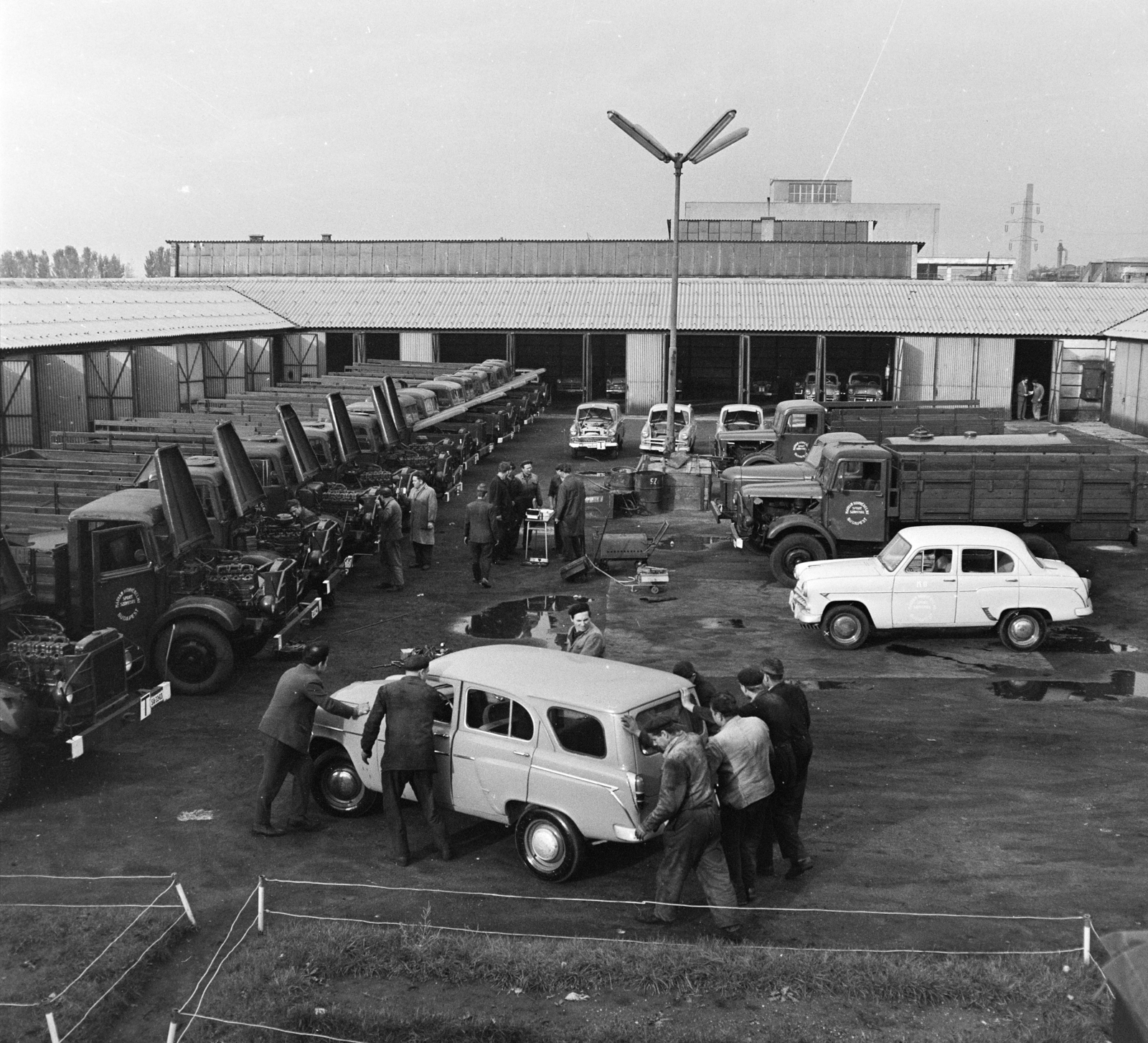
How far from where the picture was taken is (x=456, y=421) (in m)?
33.4

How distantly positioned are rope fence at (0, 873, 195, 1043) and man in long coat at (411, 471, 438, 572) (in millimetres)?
11363

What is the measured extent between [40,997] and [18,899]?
1555 mm

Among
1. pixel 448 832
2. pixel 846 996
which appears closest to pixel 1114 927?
pixel 846 996

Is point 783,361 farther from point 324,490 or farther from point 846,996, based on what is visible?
point 846,996

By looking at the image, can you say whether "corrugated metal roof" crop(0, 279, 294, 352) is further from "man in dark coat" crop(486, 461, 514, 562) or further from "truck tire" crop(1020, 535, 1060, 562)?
"truck tire" crop(1020, 535, 1060, 562)

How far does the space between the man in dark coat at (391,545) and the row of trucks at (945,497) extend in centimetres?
574

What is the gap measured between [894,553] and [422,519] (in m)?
7.92

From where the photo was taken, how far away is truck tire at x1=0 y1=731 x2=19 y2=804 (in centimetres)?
1019

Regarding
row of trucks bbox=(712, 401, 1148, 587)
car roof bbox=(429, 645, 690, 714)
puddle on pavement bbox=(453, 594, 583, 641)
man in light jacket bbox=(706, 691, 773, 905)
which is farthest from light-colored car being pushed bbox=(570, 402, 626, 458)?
man in light jacket bbox=(706, 691, 773, 905)

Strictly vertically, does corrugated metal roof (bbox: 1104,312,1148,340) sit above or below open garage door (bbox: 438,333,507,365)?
above

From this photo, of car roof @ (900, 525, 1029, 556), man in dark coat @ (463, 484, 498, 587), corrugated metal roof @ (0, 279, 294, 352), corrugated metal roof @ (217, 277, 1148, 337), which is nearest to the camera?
car roof @ (900, 525, 1029, 556)

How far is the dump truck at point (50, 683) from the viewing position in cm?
1025

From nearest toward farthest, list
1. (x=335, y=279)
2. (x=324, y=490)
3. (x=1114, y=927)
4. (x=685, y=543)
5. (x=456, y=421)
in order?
1. (x=1114, y=927)
2. (x=324, y=490)
3. (x=685, y=543)
4. (x=456, y=421)
5. (x=335, y=279)

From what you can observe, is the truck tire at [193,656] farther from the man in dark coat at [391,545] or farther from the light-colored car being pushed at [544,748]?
the man in dark coat at [391,545]
